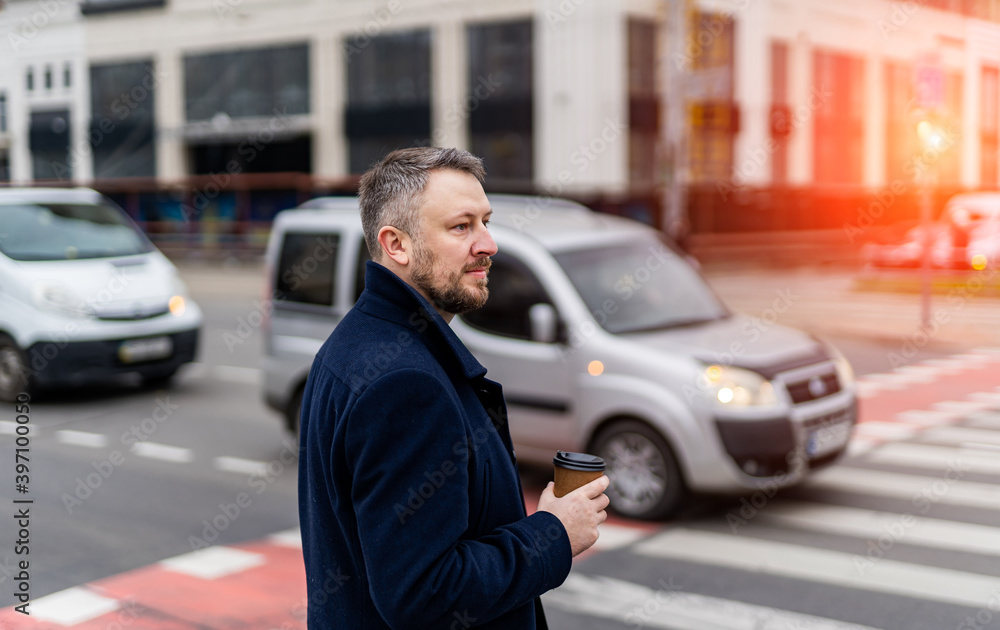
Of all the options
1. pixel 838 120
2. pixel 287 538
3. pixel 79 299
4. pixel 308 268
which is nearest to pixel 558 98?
pixel 838 120

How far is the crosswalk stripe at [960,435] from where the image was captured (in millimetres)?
8055

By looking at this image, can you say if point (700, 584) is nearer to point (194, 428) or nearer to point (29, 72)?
point (29, 72)

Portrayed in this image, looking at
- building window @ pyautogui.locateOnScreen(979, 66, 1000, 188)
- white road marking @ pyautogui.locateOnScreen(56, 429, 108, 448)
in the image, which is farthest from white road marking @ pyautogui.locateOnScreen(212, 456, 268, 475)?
building window @ pyautogui.locateOnScreen(979, 66, 1000, 188)

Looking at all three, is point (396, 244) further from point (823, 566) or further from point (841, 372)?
point (841, 372)

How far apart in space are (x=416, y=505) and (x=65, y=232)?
9.20 m

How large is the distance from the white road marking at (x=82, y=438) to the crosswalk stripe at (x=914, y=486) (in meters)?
5.35

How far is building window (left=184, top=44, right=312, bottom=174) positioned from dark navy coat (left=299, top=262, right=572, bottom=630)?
113 feet

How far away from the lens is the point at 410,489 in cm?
183

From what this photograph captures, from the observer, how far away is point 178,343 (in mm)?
10445

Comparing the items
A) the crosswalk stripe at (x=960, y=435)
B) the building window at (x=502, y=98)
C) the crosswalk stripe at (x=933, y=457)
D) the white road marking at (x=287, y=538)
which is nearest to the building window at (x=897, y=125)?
Answer: the building window at (x=502, y=98)

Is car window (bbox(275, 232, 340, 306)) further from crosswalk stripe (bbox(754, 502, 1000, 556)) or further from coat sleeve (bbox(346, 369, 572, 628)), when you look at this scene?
coat sleeve (bbox(346, 369, 572, 628))

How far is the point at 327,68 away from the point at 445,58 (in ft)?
15.2

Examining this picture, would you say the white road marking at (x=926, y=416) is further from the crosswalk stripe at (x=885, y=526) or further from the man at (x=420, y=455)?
the man at (x=420, y=455)

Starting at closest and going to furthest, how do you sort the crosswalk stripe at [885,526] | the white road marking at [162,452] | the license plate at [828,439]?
1. the crosswalk stripe at [885,526]
2. the license plate at [828,439]
3. the white road marking at [162,452]
